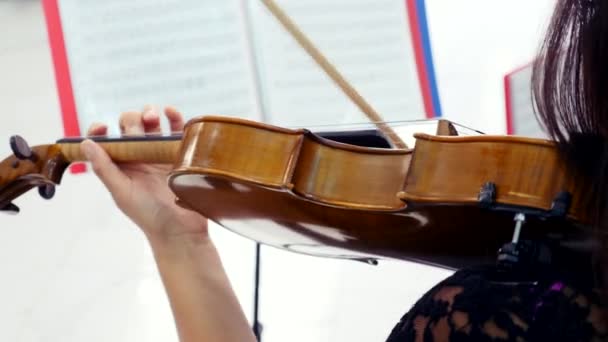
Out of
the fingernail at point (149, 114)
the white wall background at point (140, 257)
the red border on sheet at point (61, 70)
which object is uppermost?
the red border on sheet at point (61, 70)

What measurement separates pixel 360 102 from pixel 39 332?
0.81 metres

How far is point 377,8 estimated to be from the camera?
3.67 ft

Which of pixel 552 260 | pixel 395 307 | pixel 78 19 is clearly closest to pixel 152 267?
pixel 395 307

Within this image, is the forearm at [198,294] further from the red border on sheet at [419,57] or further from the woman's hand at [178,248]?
the red border on sheet at [419,57]

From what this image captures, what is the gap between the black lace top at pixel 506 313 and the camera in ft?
1.62

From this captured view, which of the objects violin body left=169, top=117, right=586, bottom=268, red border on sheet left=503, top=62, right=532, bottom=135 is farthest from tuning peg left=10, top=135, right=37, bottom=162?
red border on sheet left=503, top=62, right=532, bottom=135

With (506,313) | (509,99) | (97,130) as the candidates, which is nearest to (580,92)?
(506,313)

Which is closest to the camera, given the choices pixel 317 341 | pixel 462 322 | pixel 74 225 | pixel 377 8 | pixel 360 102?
pixel 462 322

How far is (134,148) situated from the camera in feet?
2.94

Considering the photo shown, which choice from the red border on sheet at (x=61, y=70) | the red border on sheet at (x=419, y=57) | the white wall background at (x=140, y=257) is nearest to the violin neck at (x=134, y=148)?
the red border on sheet at (x=61, y=70)

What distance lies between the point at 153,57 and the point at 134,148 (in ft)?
0.71

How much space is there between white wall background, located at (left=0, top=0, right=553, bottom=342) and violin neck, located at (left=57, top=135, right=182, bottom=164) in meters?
0.56

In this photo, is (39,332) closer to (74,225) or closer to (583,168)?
(74,225)

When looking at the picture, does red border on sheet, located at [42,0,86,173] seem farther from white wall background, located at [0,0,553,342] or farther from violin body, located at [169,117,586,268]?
white wall background, located at [0,0,553,342]
